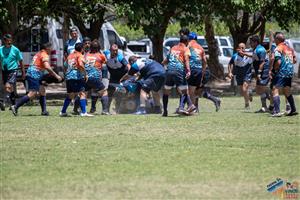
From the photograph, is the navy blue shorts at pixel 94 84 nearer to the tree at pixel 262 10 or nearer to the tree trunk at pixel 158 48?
the tree at pixel 262 10

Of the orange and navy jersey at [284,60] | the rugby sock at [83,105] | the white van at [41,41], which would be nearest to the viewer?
the orange and navy jersey at [284,60]

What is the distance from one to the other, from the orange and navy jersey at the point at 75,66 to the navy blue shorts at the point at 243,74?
4826 mm

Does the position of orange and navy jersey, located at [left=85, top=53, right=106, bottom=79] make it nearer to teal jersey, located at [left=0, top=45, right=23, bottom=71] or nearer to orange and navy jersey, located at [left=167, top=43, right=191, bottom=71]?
orange and navy jersey, located at [left=167, top=43, right=191, bottom=71]

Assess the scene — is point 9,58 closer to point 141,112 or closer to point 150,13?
point 141,112

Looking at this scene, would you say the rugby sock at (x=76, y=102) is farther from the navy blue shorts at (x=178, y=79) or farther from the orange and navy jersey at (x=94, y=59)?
the navy blue shorts at (x=178, y=79)

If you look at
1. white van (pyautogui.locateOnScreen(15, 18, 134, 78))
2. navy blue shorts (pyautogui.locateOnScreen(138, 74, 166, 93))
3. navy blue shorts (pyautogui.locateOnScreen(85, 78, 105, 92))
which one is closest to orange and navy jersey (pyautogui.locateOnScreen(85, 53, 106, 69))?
navy blue shorts (pyautogui.locateOnScreen(85, 78, 105, 92))

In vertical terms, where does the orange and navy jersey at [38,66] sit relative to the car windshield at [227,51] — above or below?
above

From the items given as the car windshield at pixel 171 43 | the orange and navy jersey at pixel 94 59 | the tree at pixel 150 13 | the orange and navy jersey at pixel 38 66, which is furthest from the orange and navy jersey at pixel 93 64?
the car windshield at pixel 171 43

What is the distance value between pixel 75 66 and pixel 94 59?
696mm

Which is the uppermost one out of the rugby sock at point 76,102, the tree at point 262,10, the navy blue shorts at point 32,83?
the tree at point 262,10

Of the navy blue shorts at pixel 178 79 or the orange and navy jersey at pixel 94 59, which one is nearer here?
the navy blue shorts at pixel 178 79

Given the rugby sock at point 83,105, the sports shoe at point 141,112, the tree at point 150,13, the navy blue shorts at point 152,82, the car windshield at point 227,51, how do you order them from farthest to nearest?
the car windshield at point 227,51 → the tree at point 150,13 → the sports shoe at point 141,112 → the navy blue shorts at point 152,82 → the rugby sock at point 83,105

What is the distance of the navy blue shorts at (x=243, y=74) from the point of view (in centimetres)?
2053

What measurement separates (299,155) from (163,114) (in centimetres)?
667
